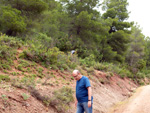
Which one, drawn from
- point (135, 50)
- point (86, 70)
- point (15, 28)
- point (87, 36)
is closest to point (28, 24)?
point (15, 28)

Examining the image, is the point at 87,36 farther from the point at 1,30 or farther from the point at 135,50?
the point at 135,50

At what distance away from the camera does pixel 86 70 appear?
52.4 ft

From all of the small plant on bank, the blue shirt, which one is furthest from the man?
the small plant on bank

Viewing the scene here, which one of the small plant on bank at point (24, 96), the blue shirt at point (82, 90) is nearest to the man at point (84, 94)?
the blue shirt at point (82, 90)

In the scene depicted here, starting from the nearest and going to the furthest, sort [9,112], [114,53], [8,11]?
[9,112] < [8,11] < [114,53]

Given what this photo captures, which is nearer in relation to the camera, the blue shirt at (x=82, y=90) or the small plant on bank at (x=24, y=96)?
the blue shirt at (x=82, y=90)

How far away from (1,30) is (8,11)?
66.0 inches

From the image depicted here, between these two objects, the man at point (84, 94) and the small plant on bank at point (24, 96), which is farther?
the small plant on bank at point (24, 96)

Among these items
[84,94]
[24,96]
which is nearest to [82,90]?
[84,94]

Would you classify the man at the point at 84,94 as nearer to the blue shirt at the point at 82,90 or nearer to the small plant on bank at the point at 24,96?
the blue shirt at the point at 82,90

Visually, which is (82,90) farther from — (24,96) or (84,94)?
(24,96)

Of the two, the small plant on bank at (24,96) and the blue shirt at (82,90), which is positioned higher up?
the blue shirt at (82,90)

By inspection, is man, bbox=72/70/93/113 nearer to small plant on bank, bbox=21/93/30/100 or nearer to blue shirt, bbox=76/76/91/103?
blue shirt, bbox=76/76/91/103

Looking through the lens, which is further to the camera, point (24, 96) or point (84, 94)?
point (24, 96)
